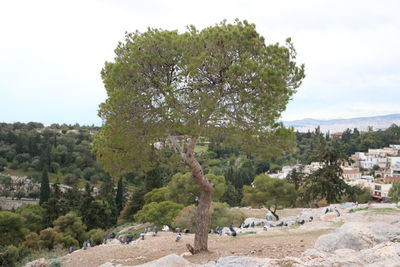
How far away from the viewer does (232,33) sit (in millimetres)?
8875

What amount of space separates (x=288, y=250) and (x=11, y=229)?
2689 cm

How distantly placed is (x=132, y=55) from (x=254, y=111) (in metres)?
3.56

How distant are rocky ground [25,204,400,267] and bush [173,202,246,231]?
12.9 feet

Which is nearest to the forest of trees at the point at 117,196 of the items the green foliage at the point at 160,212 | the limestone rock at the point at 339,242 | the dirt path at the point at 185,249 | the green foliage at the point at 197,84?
the green foliage at the point at 160,212

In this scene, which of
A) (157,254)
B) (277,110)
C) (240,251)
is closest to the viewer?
(277,110)

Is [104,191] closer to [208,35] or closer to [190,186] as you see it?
[190,186]

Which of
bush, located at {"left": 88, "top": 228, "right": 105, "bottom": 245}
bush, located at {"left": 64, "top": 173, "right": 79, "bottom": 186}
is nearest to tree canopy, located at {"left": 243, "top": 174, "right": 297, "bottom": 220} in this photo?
bush, located at {"left": 88, "top": 228, "right": 105, "bottom": 245}

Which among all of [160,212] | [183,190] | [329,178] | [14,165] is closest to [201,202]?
[160,212]

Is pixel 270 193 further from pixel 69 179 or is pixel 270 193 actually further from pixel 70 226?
pixel 69 179

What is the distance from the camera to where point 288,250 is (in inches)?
382

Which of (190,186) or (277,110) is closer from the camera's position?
(277,110)

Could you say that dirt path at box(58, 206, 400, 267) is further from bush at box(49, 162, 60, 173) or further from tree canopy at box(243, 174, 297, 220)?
bush at box(49, 162, 60, 173)

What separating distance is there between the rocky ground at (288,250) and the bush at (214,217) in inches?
155

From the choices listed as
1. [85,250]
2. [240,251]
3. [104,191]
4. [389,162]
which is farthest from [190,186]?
[389,162]
